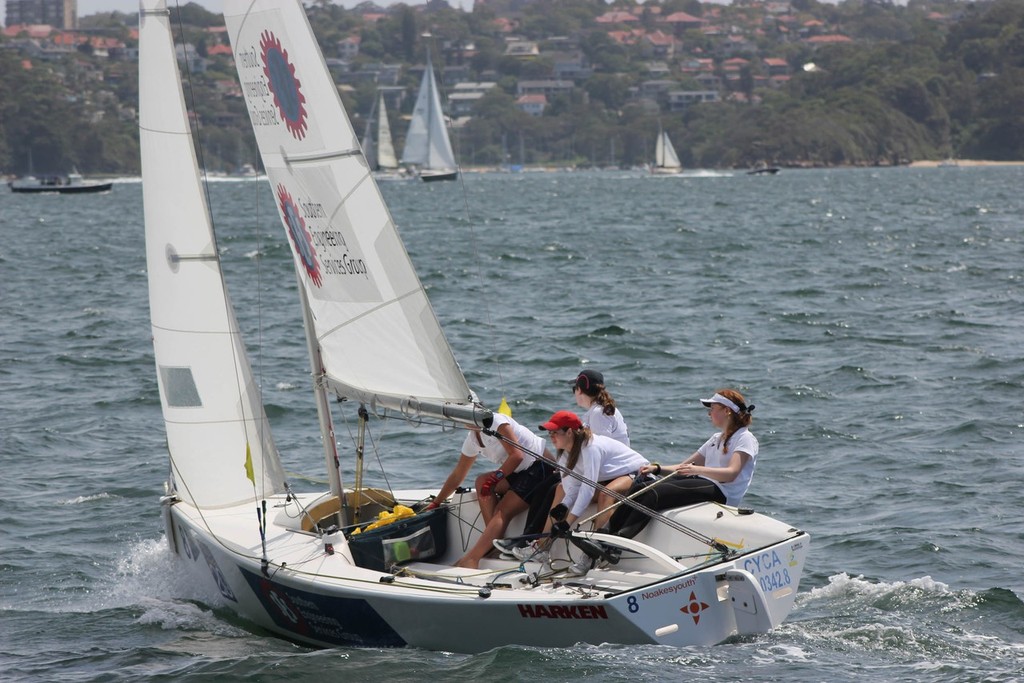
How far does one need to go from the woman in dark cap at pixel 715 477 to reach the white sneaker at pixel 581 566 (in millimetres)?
327

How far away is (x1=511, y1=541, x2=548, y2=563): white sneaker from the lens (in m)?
8.81

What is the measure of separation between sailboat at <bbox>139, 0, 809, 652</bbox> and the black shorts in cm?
33

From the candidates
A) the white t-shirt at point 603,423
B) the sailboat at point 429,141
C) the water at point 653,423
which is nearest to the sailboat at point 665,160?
the sailboat at point 429,141

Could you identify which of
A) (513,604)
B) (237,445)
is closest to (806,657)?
(513,604)

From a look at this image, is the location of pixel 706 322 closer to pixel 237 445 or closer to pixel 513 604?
pixel 237 445

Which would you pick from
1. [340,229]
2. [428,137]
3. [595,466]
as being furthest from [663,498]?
[428,137]

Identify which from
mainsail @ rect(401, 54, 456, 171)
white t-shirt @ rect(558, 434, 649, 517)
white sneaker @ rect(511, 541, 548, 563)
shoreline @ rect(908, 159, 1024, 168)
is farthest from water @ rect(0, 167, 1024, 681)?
shoreline @ rect(908, 159, 1024, 168)

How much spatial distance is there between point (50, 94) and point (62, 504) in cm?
12133

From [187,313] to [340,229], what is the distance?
56.1 inches

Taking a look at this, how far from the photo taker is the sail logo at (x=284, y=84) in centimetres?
901

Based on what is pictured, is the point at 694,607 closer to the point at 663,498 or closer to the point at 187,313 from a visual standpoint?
the point at 663,498

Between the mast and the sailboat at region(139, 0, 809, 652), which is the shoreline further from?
the mast

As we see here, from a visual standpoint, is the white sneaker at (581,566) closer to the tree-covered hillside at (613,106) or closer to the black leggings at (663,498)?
the black leggings at (663,498)

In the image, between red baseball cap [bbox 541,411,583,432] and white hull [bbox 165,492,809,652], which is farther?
red baseball cap [bbox 541,411,583,432]
